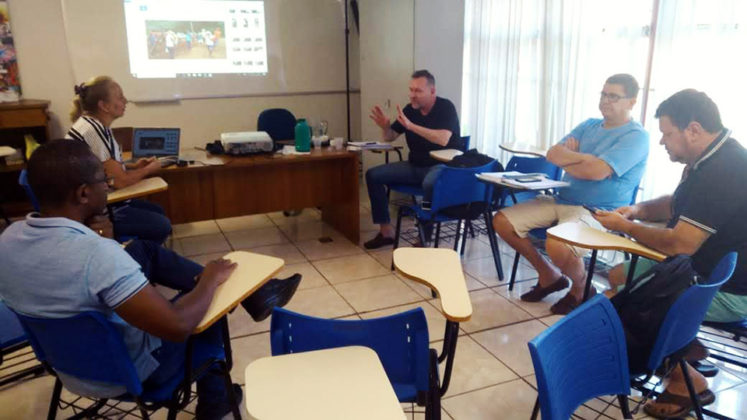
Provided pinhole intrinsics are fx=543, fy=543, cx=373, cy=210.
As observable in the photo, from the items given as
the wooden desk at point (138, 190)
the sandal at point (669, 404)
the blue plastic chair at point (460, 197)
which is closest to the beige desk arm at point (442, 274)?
the sandal at point (669, 404)

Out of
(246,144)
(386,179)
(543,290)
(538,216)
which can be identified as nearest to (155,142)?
(246,144)

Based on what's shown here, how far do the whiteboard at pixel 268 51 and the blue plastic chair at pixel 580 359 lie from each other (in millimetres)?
4812

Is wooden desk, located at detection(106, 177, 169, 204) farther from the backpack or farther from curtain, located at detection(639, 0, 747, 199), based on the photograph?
curtain, located at detection(639, 0, 747, 199)

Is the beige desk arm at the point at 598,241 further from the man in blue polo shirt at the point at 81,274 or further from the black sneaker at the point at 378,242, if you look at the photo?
the black sneaker at the point at 378,242

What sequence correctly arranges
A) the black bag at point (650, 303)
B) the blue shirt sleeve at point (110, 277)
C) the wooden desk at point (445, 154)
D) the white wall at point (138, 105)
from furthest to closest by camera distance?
1. the white wall at point (138, 105)
2. the wooden desk at point (445, 154)
3. the black bag at point (650, 303)
4. the blue shirt sleeve at point (110, 277)

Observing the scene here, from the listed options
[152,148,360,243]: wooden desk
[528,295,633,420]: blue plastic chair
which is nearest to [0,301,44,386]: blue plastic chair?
[152,148,360,243]: wooden desk

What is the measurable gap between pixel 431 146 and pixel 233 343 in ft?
6.83

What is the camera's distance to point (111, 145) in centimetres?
295

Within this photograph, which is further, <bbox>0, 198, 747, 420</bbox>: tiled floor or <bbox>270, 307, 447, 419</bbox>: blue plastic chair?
<bbox>0, 198, 747, 420</bbox>: tiled floor

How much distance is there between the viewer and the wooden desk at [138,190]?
9.00 feet

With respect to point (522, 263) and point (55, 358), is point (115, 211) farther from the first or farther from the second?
point (522, 263)

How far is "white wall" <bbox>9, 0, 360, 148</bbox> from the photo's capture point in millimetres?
4766

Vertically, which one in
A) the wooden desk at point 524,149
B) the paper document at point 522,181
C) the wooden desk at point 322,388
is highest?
the wooden desk at point 524,149

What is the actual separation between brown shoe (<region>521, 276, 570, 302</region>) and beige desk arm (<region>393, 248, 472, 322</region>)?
138cm
